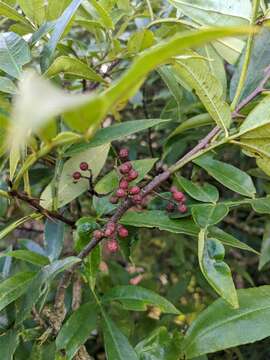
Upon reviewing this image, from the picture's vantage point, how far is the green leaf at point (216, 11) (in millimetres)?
674

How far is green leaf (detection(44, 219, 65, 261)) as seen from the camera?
32.1 inches

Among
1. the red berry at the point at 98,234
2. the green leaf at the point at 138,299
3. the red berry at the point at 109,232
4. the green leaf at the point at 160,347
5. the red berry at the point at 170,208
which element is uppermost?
the red berry at the point at 170,208

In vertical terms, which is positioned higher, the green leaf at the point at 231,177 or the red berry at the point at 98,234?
the green leaf at the point at 231,177

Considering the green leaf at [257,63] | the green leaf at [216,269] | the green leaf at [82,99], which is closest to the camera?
the green leaf at [82,99]

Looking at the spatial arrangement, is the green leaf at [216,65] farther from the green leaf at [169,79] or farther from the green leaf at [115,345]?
the green leaf at [115,345]

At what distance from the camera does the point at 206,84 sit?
58 cm

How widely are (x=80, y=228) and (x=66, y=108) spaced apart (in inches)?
16.4

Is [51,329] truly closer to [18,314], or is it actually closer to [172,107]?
[18,314]

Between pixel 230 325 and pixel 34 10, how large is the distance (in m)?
0.46

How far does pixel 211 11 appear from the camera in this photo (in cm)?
68

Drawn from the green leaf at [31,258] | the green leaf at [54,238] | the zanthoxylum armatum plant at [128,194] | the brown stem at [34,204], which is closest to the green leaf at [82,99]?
the zanthoxylum armatum plant at [128,194]

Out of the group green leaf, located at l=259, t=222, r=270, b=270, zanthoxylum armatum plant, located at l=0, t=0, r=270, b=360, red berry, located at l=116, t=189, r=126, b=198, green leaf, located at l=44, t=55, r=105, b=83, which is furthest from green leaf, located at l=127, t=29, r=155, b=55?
green leaf, located at l=259, t=222, r=270, b=270

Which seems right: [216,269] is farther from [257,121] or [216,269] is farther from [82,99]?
[82,99]

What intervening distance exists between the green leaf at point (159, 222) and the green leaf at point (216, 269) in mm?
59
